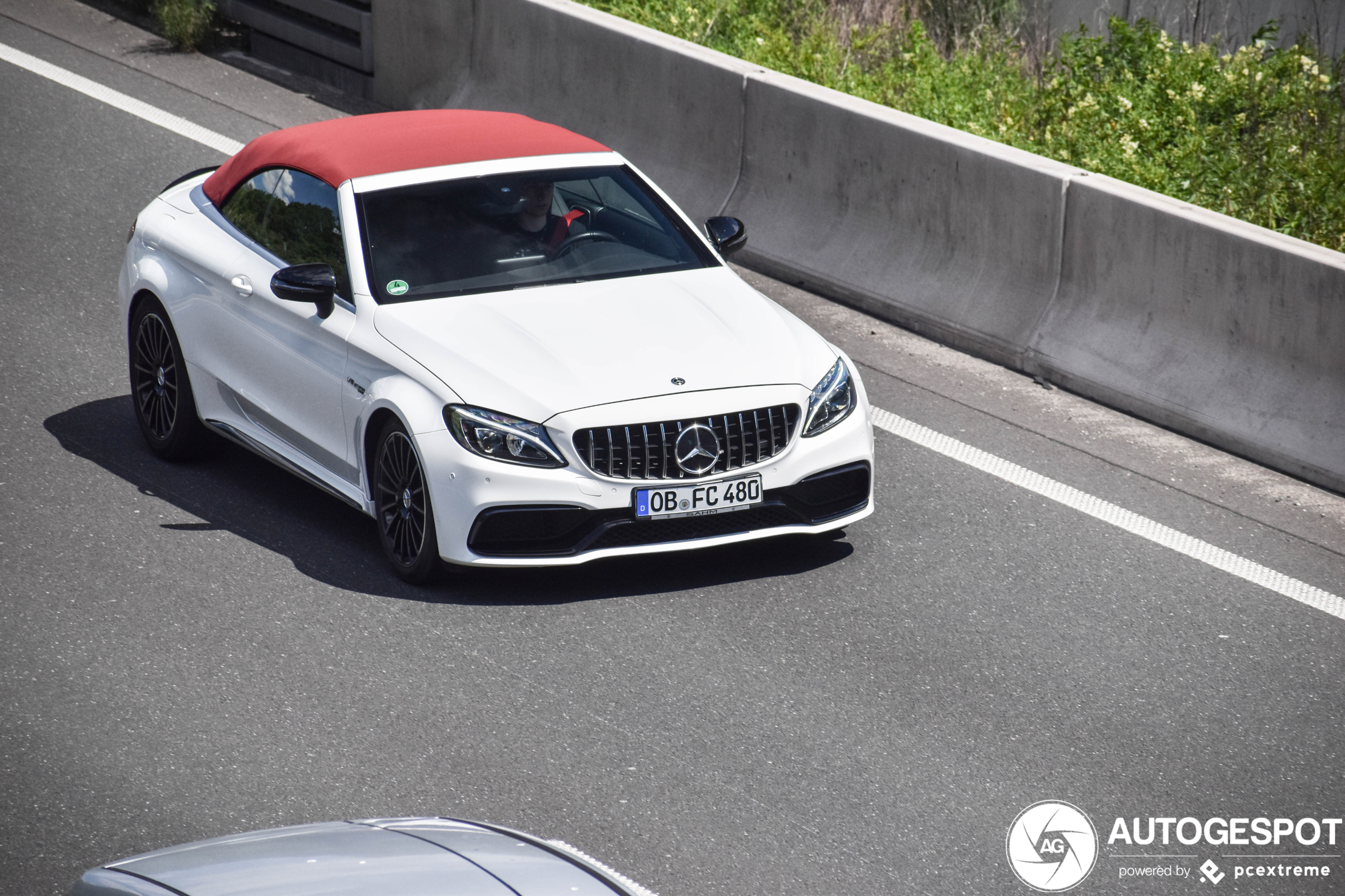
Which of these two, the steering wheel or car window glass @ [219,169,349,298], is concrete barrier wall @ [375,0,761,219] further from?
car window glass @ [219,169,349,298]

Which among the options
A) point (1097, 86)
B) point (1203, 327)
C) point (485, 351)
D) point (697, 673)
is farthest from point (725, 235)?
point (1097, 86)

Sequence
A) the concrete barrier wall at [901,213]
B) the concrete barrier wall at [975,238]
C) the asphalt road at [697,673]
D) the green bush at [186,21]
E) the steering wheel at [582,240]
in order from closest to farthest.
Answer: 1. the asphalt road at [697,673]
2. the steering wheel at [582,240]
3. the concrete barrier wall at [975,238]
4. the concrete barrier wall at [901,213]
5. the green bush at [186,21]

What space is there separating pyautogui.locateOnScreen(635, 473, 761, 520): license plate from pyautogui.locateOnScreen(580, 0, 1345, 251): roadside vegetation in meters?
4.43

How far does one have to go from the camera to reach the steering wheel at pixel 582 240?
26.2 ft

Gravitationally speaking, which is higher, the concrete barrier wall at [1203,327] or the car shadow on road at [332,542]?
the concrete barrier wall at [1203,327]

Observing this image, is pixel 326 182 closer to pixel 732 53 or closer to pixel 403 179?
pixel 403 179

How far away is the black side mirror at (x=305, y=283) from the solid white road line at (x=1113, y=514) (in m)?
3.09

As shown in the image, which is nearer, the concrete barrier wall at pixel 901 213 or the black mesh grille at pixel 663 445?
the black mesh grille at pixel 663 445

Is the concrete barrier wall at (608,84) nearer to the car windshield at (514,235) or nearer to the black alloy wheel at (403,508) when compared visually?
the car windshield at (514,235)

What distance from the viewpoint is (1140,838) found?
561 cm

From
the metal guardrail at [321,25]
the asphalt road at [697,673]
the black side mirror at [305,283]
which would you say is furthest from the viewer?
the metal guardrail at [321,25]

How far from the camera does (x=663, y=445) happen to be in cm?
694

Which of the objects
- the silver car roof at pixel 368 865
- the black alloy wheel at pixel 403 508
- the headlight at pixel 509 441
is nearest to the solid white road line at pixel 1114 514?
the headlight at pixel 509 441

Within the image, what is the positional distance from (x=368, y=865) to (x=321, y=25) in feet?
40.6
